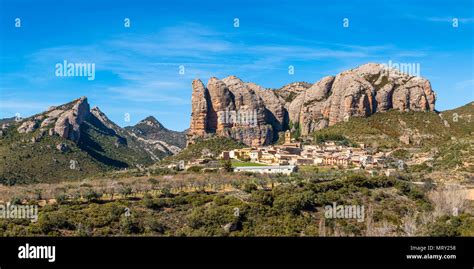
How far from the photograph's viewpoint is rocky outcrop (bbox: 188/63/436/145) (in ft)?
359

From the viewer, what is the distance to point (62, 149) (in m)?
101

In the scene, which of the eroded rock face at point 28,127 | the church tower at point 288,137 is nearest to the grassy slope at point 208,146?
the church tower at point 288,137

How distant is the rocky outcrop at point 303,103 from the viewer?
359 ft

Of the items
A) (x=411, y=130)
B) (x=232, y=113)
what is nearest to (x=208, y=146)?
(x=232, y=113)

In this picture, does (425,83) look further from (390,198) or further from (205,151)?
(390,198)

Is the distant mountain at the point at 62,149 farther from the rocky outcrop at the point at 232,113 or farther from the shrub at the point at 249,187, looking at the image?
the shrub at the point at 249,187

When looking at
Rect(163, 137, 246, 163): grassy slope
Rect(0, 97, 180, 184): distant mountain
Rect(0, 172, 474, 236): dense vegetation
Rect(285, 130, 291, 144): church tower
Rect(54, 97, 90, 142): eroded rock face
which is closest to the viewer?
Rect(0, 172, 474, 236): dense vegetation

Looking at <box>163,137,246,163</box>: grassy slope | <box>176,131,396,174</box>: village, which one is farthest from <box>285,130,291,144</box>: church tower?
<box>176,131,396,174</box>: village

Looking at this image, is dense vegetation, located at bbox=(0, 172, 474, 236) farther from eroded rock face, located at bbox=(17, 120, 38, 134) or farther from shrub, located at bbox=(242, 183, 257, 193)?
eroded rock face, located at bbox=(17, 120, 38, 134)

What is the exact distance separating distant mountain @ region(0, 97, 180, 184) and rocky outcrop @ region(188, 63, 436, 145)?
82.4 ft

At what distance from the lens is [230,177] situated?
183ft
